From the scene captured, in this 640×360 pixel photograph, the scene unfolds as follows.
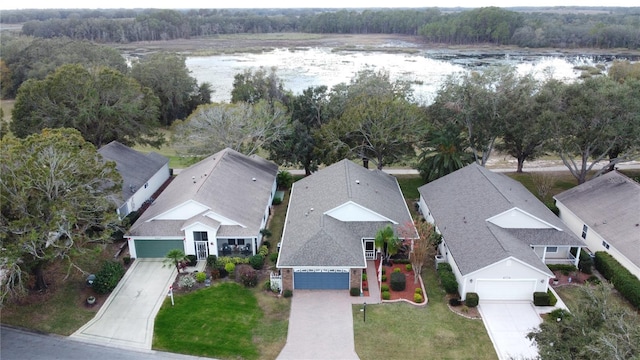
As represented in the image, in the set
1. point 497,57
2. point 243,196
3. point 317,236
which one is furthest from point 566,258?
point 497,57

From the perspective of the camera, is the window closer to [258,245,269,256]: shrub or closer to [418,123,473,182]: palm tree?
[258,245,269,256]: shrub

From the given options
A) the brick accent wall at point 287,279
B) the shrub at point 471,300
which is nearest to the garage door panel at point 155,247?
the brick accent wall at point 287,279

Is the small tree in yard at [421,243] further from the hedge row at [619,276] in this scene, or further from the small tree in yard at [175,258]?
the small tree in yard at [175,258]

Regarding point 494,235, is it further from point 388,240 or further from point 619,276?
point 619,276

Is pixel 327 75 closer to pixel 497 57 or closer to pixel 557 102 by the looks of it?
pixel 497 57

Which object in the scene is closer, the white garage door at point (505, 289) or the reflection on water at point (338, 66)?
the white garage door at point (505, 289)
